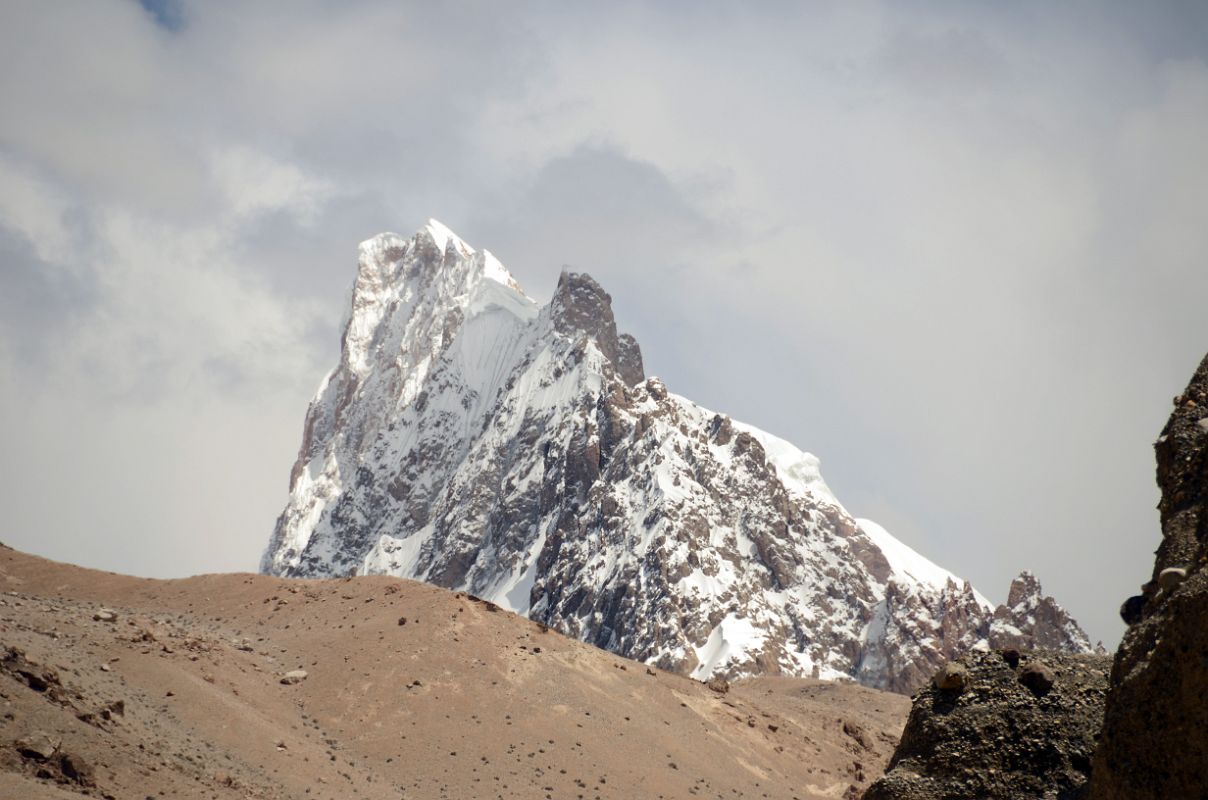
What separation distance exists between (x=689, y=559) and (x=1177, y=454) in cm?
15870

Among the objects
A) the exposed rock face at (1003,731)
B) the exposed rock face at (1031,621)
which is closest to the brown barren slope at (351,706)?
the exposed rock face at (1003,731)

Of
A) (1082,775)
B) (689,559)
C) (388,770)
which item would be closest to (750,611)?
(689,559)

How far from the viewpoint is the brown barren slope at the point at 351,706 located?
33188 mm

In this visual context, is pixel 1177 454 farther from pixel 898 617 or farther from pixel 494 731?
pixel 898 617

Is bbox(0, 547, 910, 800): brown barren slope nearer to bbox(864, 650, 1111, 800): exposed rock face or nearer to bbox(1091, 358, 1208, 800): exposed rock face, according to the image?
bbox(864, 650, 1111, 800): exposed rock face

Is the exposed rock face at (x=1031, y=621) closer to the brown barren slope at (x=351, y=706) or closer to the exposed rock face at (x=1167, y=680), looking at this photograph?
the brown barren slope at (x=351, y=706)

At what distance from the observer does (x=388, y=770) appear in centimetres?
4197

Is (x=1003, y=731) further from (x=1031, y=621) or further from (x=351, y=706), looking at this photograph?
(x=1031, y=621)

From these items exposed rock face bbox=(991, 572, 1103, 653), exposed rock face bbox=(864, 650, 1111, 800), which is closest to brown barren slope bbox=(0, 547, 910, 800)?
exposed rock face bbox=(864, 650, 1111, 800)

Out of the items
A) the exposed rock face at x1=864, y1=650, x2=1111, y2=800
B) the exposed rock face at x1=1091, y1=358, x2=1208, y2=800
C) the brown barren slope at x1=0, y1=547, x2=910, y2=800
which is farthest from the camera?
the brown barren slope at x1=0, y1=547, x2=910, y2=800

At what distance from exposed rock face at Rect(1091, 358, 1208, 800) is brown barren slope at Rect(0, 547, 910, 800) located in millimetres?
23796

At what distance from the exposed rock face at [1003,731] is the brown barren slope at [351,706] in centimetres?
2049

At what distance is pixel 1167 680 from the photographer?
36.4ft

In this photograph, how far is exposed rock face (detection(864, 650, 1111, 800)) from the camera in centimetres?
1486
